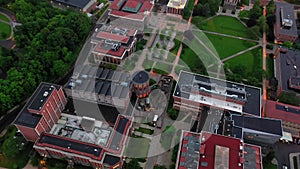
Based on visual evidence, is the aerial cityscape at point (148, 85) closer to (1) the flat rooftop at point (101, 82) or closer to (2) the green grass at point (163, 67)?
(1) the flat rooftop at point (101, 82)

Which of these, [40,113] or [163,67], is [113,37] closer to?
[163,67]

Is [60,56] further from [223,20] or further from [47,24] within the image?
[223,20]

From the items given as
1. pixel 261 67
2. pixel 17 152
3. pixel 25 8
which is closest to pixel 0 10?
pixel 25 8

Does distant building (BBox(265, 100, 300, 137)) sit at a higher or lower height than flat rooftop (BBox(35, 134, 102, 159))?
higher

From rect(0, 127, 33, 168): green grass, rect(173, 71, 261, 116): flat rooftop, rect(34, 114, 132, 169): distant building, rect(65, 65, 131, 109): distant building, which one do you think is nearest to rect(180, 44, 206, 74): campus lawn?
rect(173, 71, 261, 116): flat rooftop

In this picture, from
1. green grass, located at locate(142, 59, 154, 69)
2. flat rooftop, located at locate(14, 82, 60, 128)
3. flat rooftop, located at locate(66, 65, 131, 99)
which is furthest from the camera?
green grass, located at locate(142, 59, 154, 69)

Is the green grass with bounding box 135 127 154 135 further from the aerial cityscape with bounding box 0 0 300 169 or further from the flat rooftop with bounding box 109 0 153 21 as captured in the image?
the flat rooftop with bounding box 109 0 153 21

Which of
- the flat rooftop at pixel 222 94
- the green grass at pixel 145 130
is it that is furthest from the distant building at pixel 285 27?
the green grass at pixel 145 130
